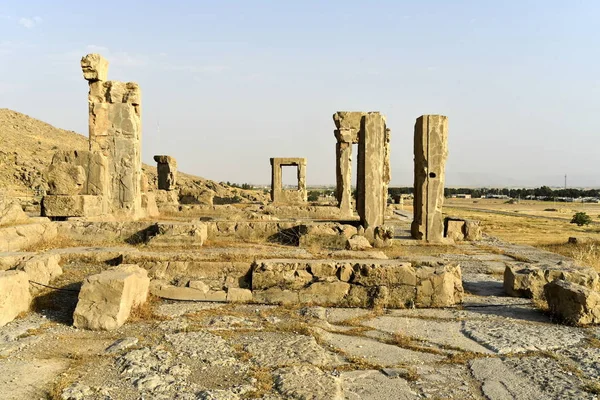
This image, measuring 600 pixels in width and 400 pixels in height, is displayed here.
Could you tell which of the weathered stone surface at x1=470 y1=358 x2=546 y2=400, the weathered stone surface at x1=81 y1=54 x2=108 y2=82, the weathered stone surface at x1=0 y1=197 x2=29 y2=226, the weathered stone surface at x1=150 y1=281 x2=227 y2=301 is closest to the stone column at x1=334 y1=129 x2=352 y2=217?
the weathered stone surface at x1=81 y1=54 x2=108 y2=82

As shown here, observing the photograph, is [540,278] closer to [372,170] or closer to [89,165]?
[372,170]

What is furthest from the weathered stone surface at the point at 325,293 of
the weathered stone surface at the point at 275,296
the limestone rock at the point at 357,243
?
the limestone rock at the point at 357,243

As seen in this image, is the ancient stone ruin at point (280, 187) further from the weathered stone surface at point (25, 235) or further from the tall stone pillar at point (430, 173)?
the weathered stone surface at point (25, 235)

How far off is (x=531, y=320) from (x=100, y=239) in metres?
7.69

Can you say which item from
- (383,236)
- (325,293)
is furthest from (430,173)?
(325,293)

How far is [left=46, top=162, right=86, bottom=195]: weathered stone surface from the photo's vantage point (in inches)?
427

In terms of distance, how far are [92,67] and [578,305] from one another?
38.4 ft

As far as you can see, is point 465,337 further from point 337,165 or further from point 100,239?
point 337,165

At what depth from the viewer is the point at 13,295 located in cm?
564

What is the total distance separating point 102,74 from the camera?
493 inches

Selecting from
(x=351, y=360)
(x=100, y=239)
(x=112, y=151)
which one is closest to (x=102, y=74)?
(x=112, y=151)

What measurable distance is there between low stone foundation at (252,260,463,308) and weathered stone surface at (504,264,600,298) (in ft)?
4.00

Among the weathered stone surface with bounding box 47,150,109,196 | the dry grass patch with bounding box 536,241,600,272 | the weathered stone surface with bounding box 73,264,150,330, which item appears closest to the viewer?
the weathered stone surface with bounding box 73,264,150,330

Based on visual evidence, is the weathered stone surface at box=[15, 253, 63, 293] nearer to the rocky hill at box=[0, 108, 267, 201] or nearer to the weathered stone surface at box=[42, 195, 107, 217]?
the weathered stone surface at box=[42, 195, 107, 217]
